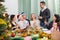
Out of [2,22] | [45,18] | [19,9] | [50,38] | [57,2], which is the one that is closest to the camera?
[2,22]

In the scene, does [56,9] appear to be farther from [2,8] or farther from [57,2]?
[2,8]

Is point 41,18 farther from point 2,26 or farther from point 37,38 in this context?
point 2,26

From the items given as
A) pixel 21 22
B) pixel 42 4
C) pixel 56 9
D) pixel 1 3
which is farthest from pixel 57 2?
pixel 1 3

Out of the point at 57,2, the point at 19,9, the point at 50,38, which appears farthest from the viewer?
the point at 19,9

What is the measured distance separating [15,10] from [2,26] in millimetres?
3994

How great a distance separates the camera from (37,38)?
194cm

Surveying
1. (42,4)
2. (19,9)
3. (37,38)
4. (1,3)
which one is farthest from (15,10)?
(1,3)

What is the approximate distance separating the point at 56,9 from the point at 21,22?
1.18 meters

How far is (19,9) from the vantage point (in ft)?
15.6

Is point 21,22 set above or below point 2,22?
below

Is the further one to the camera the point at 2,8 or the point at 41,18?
the point at 41,18

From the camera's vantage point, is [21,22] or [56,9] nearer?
[21,22]

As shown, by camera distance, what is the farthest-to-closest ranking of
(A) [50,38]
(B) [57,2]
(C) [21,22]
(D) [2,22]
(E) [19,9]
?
(E) [19,9] → (B) [57,2] → (C) [21,22] → (A) [50,38] → (D) [2,22]

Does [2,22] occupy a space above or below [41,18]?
above
